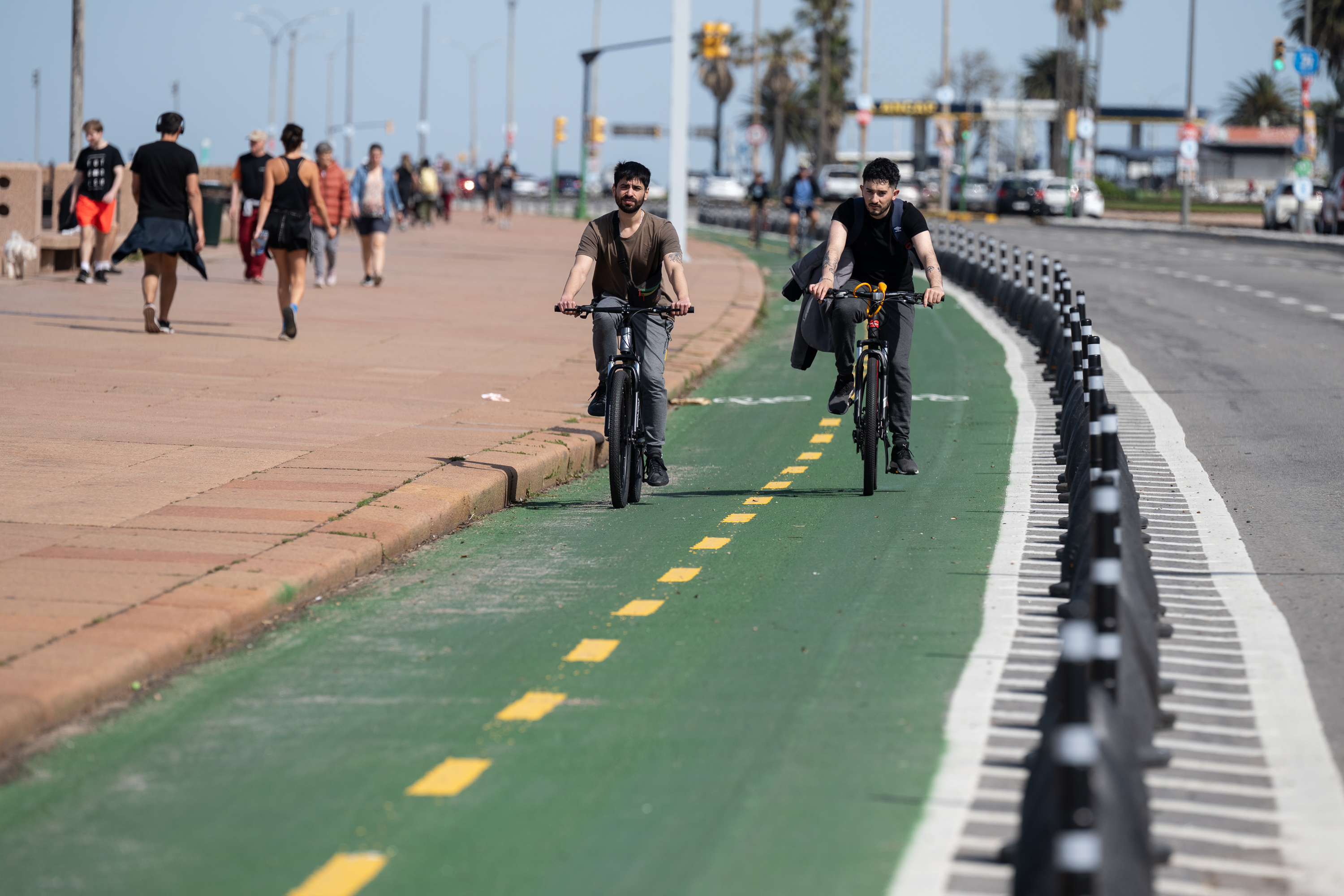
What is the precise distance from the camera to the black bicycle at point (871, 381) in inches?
386

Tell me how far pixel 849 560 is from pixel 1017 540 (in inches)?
37.0

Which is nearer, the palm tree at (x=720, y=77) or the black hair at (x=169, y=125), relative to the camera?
the black hair at (x=169, y=125)

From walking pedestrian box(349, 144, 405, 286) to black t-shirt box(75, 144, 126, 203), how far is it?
296 cm

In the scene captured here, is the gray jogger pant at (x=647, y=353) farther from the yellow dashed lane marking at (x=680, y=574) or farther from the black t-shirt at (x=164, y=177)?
the black t-shirt at (x=164, y=177)

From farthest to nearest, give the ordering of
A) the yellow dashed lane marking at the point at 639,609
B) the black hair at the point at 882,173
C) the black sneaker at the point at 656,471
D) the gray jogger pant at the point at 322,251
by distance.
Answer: the gray jogger pant at the point at 322,251
the black hair at the point at 882,173
the black sneaker at the point at 656,471
the yellow dashed lane marking at the point at 639,609

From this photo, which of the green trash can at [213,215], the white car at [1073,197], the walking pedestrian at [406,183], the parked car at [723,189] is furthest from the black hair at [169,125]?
the parked car at [723,189]

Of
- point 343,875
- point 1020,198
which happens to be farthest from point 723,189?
point 343,875

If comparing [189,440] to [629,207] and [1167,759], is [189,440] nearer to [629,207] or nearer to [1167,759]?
[629,207]

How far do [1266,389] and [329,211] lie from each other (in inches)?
465

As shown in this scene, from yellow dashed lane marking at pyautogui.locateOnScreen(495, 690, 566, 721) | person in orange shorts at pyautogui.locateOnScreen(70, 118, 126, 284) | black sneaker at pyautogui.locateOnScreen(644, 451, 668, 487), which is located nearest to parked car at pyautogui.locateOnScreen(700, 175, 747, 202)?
person in orange shorts at pyautogui.locateOnScreen(70, 118, 126, 284)

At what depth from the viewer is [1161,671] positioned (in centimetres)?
606

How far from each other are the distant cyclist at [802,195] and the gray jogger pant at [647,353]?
26.3 m

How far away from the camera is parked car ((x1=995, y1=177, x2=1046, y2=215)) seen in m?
63.1

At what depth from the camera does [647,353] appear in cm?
979
